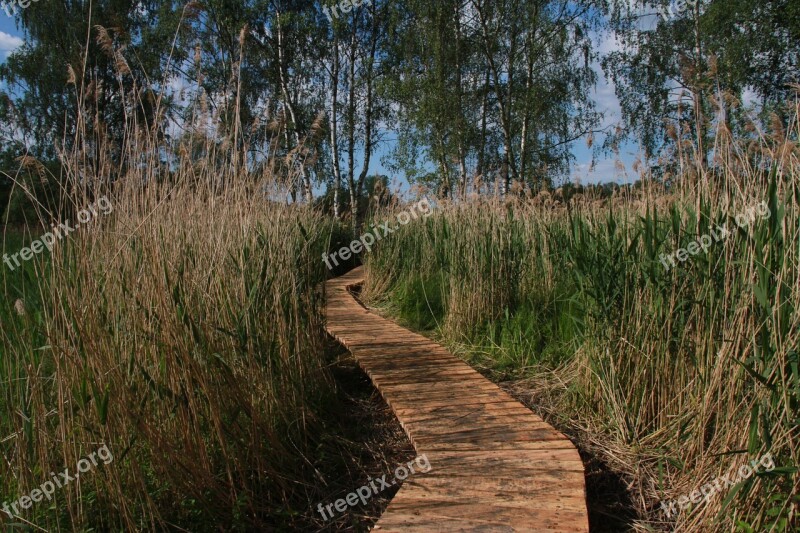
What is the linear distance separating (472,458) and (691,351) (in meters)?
1.03

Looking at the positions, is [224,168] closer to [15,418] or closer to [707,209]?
[15,418]

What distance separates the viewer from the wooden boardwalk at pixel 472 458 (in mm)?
1576

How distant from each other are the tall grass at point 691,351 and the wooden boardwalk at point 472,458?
0.41 m

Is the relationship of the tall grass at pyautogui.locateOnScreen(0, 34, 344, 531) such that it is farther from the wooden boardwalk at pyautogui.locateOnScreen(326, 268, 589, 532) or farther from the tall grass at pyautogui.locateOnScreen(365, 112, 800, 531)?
the tall grass at pyautogui.locateOnScreen(365, 112, 800, 531)

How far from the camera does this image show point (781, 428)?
1502 millimetres

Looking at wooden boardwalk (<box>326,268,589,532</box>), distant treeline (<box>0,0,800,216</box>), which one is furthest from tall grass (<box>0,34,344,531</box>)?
distant treeline (<box>0,0,800,216</box>)

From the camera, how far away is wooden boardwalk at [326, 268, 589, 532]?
5.17ft

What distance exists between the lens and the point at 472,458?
198 cm

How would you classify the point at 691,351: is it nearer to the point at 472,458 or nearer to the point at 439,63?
the point at 472,458

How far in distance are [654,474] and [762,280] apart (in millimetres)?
971

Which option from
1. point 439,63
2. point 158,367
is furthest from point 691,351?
point 439,63

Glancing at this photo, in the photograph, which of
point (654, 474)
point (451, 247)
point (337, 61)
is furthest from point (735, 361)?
point (337, 61)

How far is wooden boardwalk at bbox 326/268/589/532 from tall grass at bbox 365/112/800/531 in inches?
16.3

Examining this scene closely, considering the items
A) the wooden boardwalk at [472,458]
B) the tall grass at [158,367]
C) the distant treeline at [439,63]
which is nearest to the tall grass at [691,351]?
the wooden boardwalk at [472,458]
